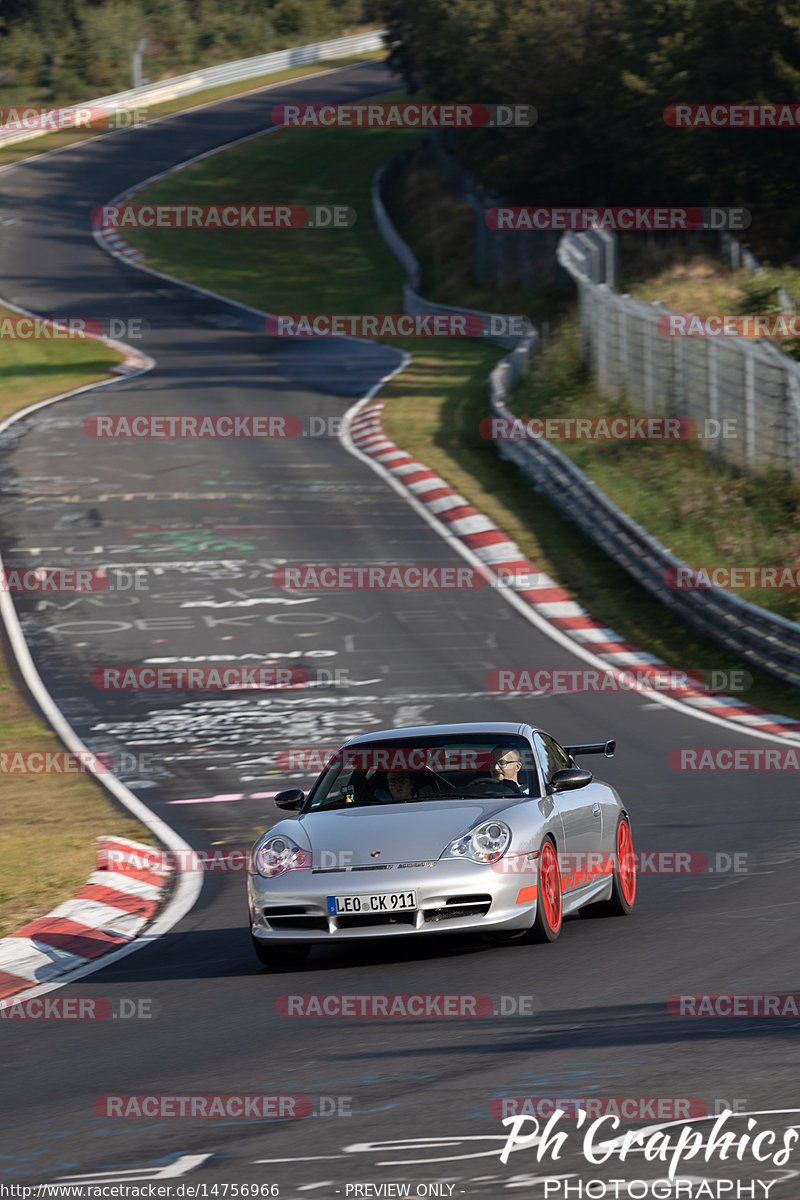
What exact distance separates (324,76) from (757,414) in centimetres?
6844

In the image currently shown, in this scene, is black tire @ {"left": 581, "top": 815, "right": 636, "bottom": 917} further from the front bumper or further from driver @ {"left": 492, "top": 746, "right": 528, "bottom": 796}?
the front bumper

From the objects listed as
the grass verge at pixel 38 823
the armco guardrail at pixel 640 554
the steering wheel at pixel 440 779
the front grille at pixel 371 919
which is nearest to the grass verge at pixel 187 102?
the armco guardrail at pixel 640 554

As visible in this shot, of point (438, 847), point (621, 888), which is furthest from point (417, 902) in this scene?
point (621, 888)

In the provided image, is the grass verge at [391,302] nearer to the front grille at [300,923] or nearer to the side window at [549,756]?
the side window at [549,756]

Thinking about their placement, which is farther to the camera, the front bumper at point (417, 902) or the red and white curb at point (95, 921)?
the red and white curb at point (95, 921)

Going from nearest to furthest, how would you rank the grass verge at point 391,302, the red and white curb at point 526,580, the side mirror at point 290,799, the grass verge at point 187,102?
the side mirror at point 290,799 → the red and white curb at point 526,580 → the grass verge at point 391,302 → the grass verge at point 187,102

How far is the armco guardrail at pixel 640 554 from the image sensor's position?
19297 mm

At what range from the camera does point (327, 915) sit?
8.88m

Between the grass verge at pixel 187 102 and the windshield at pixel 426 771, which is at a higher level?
the grass verge at pixel 187 102

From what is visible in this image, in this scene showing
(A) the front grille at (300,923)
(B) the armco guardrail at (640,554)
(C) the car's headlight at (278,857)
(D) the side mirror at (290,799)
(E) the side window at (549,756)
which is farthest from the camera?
(B) the armco guardrail at (640,554)

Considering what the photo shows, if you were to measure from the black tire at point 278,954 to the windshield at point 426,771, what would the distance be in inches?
36.7

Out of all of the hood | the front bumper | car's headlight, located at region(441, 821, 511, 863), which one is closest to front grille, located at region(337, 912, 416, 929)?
the front bumper

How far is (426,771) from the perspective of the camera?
9.91m

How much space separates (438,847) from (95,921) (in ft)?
9.67
